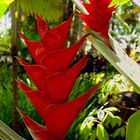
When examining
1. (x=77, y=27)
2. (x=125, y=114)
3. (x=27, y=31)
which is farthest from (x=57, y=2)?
(x=27, y=31)

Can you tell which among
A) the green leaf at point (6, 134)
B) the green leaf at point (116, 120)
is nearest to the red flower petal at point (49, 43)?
the green leaf at point (6, 134)

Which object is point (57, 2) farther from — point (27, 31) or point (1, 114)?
point (27, 31)

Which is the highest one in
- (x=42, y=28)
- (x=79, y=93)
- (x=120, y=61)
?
(x=42, y=28)

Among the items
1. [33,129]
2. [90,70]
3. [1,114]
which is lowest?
[90,70]

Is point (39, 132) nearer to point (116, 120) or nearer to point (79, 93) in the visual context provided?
point (116, 120)

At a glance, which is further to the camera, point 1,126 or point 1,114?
point 1,114

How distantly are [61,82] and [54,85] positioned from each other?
11 mm

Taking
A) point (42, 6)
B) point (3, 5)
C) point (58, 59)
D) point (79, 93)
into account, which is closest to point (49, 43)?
point (58, 59)

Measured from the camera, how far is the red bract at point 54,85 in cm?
57

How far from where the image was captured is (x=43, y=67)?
57cm

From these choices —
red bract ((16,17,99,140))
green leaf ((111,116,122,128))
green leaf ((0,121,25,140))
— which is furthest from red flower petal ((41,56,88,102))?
green leaf ((111,116,122,128))

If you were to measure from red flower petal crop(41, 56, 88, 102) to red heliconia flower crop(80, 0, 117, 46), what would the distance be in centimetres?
9

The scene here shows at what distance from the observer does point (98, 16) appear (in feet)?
2.11

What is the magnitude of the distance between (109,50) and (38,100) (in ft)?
0.46
